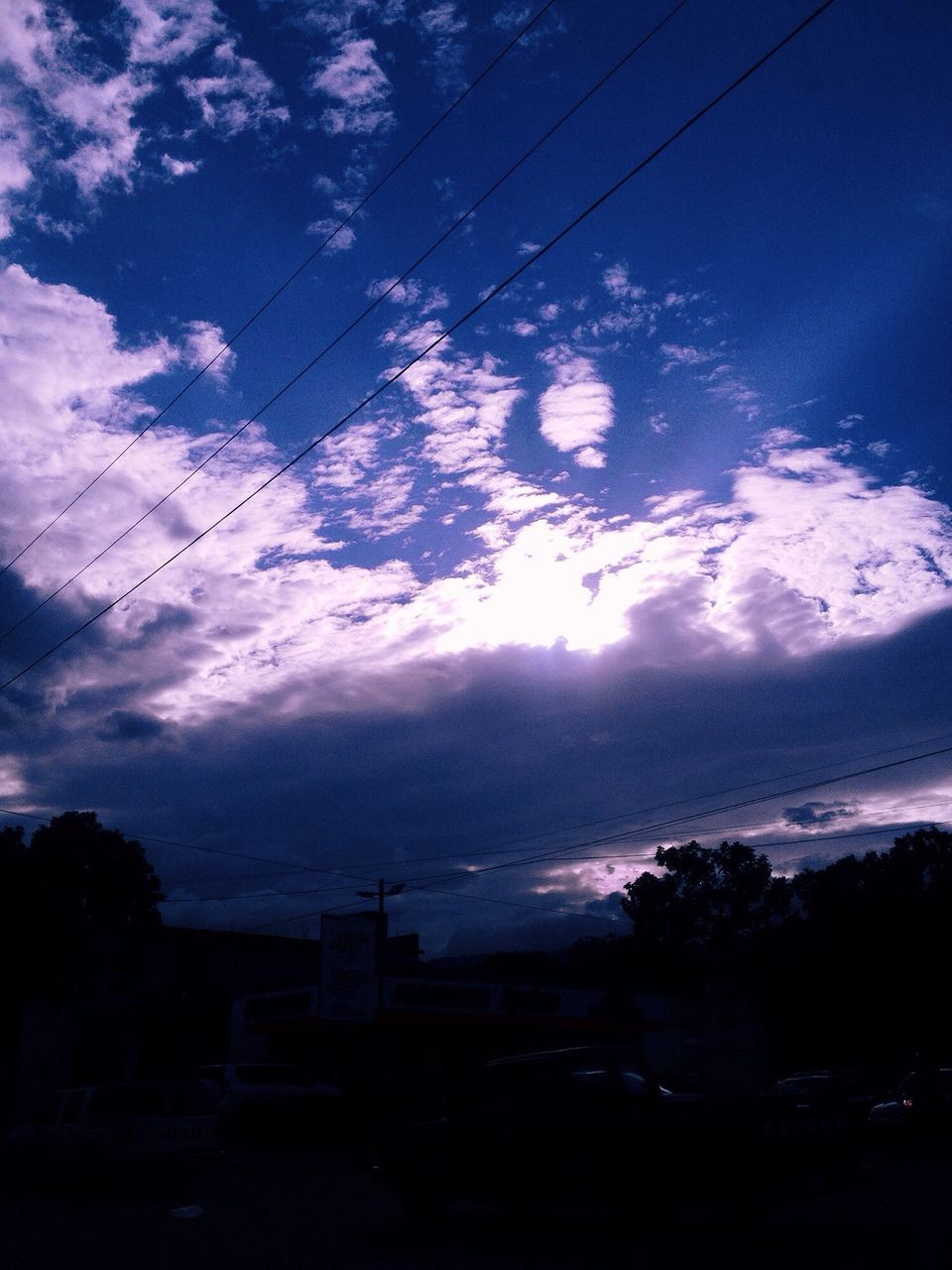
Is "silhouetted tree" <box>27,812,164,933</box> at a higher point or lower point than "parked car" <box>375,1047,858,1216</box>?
higher

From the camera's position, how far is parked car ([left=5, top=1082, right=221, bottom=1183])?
15938 mm

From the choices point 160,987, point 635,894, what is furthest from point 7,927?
point 635,894

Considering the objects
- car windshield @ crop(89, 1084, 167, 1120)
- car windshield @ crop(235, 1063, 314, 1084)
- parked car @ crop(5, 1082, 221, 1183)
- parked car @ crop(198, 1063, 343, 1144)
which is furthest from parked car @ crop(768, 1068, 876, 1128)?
car windshield @ crop(235, 1063, 314, 1084)

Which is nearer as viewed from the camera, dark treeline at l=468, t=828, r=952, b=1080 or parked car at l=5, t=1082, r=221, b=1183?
parked car at l=5, t=1082, r=221, b=1183

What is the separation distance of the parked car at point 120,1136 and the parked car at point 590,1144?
4883 mm

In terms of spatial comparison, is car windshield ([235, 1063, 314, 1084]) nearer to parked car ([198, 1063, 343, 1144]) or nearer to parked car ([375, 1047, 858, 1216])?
parked car ([198, 1063, 343, 1144])

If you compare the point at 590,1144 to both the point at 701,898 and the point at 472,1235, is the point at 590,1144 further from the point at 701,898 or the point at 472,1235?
the point at 701,898

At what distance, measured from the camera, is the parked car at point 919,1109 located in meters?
24.7

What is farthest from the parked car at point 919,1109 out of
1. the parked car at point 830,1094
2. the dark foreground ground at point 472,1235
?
the dark foreground ground at point 472,1235

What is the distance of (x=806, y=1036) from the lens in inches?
1608

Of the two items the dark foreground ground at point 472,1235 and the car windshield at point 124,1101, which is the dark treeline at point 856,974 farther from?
the car windshield at point 124,1101

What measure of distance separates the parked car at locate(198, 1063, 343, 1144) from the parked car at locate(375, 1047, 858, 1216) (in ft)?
57.3

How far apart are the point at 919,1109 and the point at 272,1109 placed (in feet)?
54.8

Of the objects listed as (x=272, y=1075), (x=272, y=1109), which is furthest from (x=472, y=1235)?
(x=272, y=1075)
